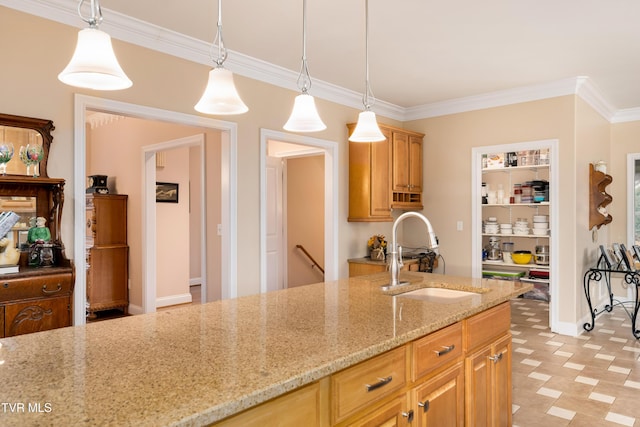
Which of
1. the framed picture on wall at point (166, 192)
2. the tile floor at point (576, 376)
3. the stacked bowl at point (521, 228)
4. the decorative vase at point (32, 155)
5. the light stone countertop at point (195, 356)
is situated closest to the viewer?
the light stone countertop at point (195, 356)

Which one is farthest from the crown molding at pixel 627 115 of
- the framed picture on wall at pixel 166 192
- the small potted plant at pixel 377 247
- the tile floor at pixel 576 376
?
the framed picture on wall at pixel 166 192

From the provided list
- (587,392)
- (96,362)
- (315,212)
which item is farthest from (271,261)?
(96,362)

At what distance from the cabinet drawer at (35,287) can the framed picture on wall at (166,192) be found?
140 inches

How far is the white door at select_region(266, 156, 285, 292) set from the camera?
623cm

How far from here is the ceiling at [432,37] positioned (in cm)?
292

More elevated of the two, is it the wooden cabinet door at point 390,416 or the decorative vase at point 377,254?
the decorative vase at point 377,254

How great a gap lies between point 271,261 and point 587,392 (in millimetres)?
4184

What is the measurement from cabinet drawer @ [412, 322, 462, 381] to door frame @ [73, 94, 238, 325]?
90.6 inches

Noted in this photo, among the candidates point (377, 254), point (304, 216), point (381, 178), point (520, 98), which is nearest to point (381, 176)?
point (381, 178)

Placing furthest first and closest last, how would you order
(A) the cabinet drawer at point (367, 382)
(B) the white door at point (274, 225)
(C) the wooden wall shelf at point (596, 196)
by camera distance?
(B) the white door at point (274, 225) → (C) the wooden wall shelf at point (596, 196) → (A) the cabinet drawer at point (367, 382)

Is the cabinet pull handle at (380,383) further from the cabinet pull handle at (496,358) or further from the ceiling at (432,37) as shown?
the ceiling at (432,37)

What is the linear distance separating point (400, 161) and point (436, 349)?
3.73 meters

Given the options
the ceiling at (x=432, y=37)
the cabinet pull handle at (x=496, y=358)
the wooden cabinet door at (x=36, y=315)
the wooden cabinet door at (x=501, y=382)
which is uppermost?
the ceiling at (x=432, y=37)

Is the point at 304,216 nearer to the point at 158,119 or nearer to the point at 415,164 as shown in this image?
the point at 415,164
